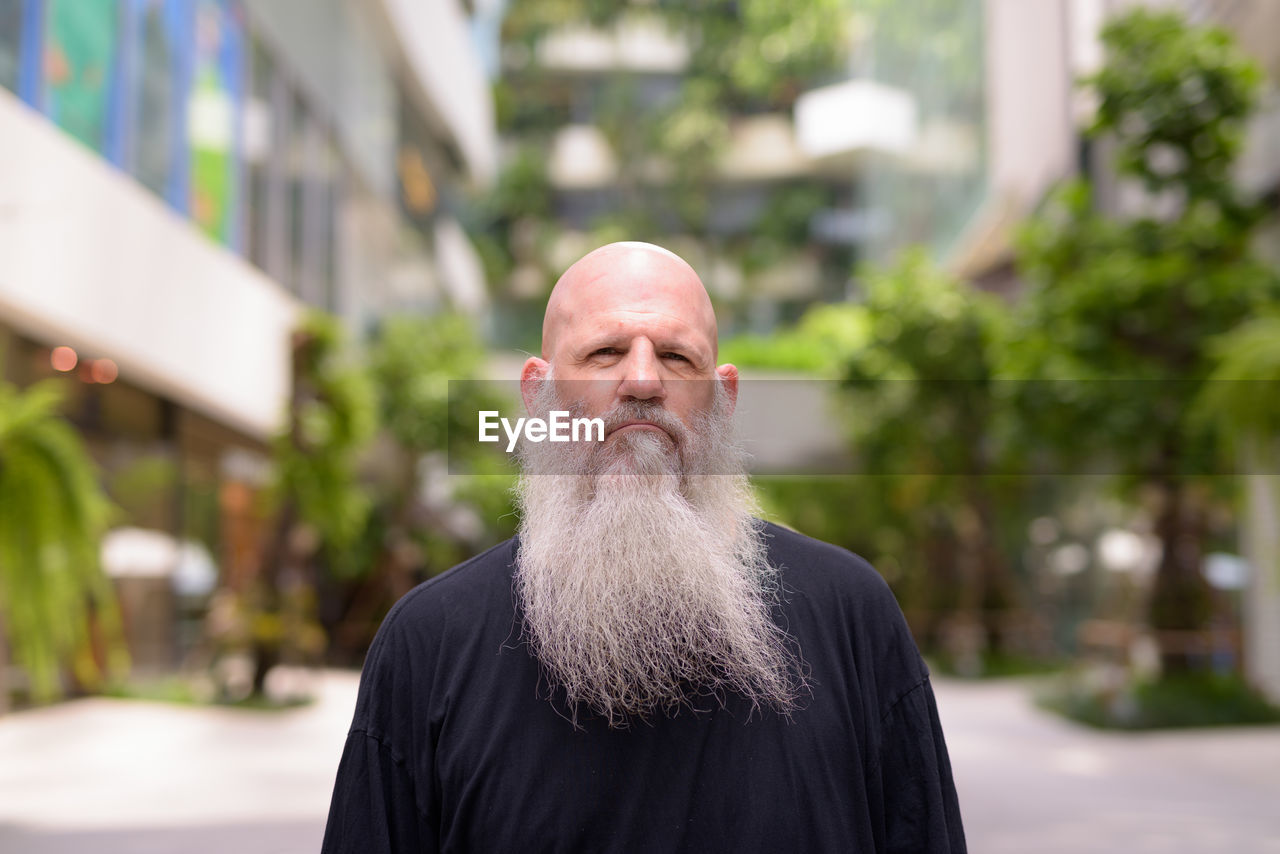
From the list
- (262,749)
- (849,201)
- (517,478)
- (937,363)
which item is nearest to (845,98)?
(849,201)

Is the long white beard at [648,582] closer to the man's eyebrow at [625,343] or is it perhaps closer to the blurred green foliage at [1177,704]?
the man's eyebrow at [625,343]

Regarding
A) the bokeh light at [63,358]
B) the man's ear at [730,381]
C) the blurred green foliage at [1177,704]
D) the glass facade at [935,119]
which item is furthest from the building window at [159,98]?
the glass facade at [935,119]

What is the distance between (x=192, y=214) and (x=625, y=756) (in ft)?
40.0

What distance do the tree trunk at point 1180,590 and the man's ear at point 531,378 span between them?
34.0ft

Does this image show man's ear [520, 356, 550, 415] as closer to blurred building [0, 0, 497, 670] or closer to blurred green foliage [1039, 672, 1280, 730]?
blurred building [0, 0, 497, 670]

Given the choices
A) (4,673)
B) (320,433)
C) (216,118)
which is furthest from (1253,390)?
(216,118)

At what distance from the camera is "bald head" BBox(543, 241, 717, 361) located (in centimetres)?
167

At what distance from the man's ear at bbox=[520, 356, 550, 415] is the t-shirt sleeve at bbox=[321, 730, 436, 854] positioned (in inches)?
20.9

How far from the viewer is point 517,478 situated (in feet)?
6.69

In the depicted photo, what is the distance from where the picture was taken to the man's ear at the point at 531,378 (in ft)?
5.94

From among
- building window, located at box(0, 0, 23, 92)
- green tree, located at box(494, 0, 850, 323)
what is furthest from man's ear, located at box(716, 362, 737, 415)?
green tree, located at box(494, 0, 850, 323)

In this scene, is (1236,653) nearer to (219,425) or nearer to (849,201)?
(219,425)

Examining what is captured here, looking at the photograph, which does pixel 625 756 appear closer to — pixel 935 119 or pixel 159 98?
pixel 159 98

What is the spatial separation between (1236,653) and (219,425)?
11.7 m
